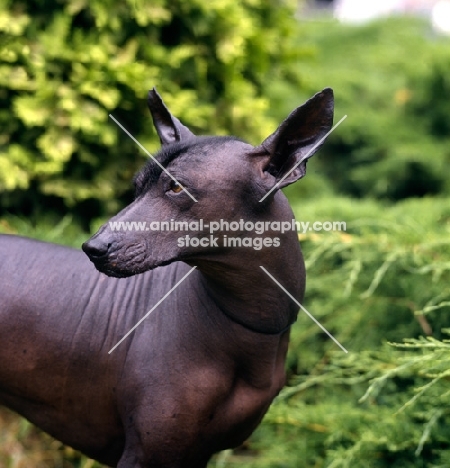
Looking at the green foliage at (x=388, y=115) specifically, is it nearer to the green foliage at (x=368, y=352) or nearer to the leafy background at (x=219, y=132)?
the leafy background at (x=219, y=132)

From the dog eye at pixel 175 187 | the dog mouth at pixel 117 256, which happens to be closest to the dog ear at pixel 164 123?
the dog eye at pixel 175 187

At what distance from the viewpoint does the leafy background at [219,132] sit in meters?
2.37

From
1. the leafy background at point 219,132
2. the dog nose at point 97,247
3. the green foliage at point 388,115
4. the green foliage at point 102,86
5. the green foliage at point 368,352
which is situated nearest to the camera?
the dog nose at point 97,247

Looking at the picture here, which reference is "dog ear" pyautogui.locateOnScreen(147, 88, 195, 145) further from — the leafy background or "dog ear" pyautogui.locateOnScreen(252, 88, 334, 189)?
the leafy background

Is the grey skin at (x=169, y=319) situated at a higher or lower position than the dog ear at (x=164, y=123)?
lower

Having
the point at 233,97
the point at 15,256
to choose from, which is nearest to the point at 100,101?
the point at 233,97

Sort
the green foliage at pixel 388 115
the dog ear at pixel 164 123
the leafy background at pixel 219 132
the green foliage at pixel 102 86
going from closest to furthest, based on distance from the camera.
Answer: the dog ear at pixel 164 123, the leafy background at pixel 219 132, the green foliage at pixel 102 86, the green foliage at pixel 388 115

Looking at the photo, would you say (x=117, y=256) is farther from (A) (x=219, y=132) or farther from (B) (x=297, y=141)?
(A) (x=219, y=132)

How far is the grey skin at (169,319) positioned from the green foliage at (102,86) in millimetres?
1255

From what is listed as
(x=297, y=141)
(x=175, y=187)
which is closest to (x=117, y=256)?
(x=175, y=187)

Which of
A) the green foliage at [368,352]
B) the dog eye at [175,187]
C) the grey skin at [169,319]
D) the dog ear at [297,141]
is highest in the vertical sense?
the dog ear at [297,141]

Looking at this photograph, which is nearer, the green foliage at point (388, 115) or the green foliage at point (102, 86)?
the green foliage at point (102, 86)

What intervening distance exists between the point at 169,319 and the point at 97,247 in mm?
319

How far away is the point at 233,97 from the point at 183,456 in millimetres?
2065
